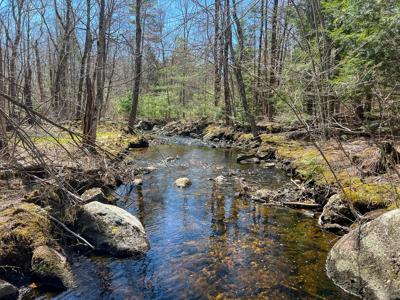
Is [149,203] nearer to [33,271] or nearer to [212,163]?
[33,271]

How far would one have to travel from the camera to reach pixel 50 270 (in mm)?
4723

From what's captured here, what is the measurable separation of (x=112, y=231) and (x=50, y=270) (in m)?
1.29

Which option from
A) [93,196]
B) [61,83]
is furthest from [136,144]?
[93,196]

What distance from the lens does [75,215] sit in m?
6.11

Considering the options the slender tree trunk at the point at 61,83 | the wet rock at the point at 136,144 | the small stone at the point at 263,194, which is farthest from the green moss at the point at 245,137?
the small stone at the point at 263,194

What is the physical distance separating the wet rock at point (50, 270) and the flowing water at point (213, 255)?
174 millimetres

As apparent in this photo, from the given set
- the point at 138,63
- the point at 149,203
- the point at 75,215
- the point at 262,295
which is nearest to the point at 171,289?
the point at 262,295

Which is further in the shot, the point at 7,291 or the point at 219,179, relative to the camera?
the point at 219,179

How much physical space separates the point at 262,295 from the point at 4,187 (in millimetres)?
5344

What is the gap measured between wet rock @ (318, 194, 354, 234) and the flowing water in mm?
201

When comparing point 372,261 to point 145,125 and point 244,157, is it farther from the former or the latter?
point 145,125

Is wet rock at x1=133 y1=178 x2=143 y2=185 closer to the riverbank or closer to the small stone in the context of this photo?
the riverbank

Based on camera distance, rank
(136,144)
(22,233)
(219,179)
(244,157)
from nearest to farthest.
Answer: (22,233) → (219,179) → (244,157) → (136,144)

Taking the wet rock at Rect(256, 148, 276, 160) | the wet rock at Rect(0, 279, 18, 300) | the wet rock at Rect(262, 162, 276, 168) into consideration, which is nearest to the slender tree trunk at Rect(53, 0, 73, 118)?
the wet rock at Rect(0, 279, 18, 300)
